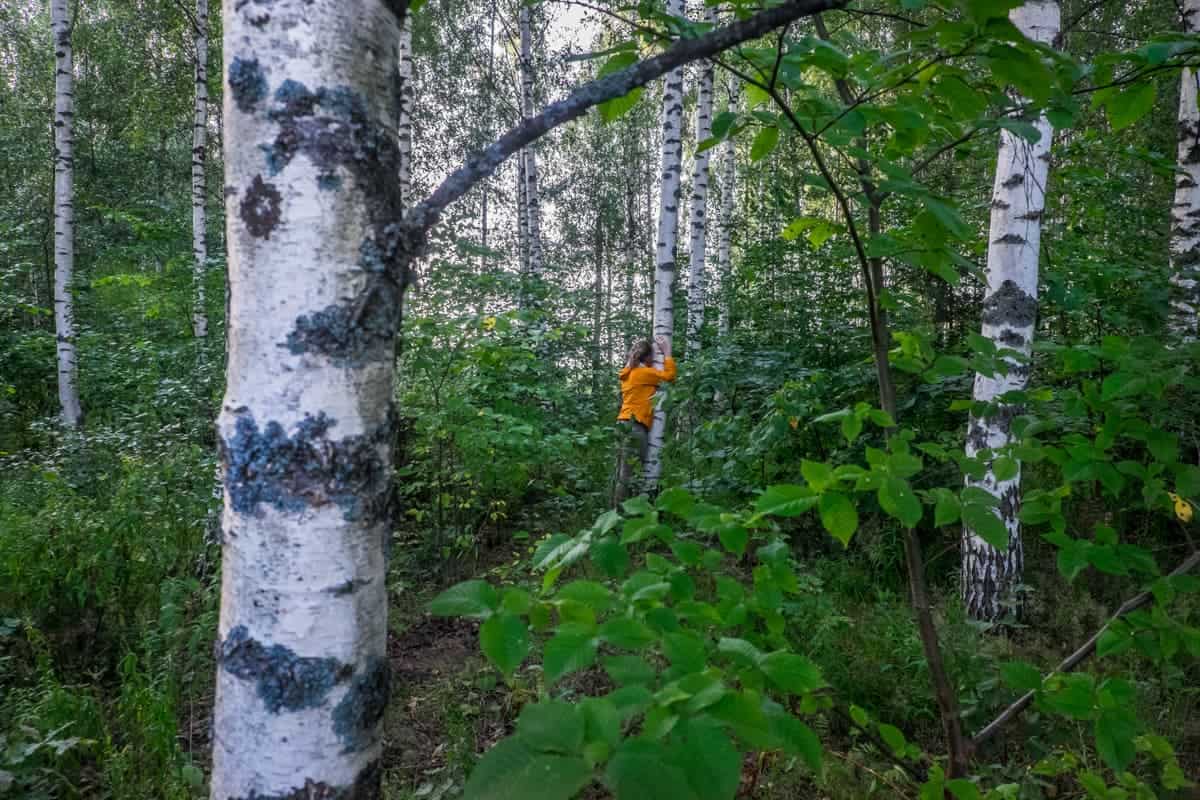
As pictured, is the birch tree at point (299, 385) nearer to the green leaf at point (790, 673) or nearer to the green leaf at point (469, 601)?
the green leaf at point (469, 601)

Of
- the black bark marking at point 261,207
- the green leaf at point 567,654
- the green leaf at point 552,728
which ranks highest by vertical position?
the black bark marking at point 261,207

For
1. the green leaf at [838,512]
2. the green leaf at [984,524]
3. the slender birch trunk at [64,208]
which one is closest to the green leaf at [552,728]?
the green leaf at [838,512]

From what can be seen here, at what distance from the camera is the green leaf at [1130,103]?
1365 mm

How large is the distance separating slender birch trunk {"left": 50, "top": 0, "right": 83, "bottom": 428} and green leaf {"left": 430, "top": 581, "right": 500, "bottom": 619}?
9.79 m

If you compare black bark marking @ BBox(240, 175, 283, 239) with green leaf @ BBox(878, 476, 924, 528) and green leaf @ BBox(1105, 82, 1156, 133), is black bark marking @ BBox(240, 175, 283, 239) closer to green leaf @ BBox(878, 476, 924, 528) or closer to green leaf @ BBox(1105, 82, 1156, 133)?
green leaf @ BBox(878, 476, 924, 528)

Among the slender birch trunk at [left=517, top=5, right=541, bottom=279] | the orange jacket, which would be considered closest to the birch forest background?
the orange jacket

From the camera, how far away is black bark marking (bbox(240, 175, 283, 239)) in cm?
95

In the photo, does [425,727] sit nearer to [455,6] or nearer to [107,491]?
[107,491]

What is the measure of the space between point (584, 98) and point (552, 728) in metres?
0.95

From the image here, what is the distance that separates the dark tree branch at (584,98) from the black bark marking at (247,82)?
26cm

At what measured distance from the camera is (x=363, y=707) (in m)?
1.00

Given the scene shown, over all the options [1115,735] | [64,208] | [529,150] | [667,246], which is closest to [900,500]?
[1115,735]

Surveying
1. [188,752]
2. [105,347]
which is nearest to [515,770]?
[188,752]

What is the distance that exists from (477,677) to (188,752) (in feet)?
4.30
